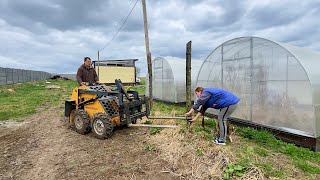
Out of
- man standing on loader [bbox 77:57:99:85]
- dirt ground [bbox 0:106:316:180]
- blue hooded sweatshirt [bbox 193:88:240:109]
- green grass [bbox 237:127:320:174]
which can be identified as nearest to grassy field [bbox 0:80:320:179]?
green grass [bbox 237:127:320:174]

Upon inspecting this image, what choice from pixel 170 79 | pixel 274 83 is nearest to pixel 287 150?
pixel 274 83

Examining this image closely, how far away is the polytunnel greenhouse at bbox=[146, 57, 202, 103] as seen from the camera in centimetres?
1366

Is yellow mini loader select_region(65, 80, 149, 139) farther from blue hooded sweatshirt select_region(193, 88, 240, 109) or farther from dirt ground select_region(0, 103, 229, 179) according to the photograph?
blue hooded sweatshirt select_region(193, 88, 240, 109)

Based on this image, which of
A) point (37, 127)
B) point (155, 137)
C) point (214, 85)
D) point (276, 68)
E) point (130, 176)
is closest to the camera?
point (130, 176)

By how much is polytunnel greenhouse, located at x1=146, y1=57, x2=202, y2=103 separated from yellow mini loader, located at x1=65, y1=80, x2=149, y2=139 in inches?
261

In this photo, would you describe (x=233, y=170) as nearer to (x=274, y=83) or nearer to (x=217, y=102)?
(x=217, y=102)

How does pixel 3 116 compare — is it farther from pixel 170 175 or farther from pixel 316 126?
pixel 316 126

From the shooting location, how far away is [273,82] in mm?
7602

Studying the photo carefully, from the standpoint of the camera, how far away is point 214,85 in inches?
396

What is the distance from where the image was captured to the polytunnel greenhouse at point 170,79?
44.8 ft

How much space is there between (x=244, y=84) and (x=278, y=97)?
Answer: 140cm

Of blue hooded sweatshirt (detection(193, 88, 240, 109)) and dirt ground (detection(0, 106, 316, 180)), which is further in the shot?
blue hooded sweatshirt (detection(193, 88, 240, 109))

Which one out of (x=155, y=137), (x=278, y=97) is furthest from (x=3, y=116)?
(x=278, y=97)

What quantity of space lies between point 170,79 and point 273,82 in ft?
23.3
